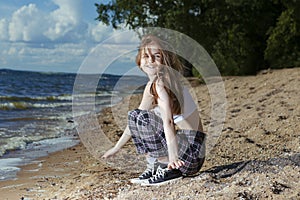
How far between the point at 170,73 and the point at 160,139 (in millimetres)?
553

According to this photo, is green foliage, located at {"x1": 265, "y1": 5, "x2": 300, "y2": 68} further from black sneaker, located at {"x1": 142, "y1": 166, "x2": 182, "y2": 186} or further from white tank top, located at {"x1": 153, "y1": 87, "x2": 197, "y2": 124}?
black sneaker, located at {"x1": 142, "y1": 166, "x2": 182, "y2": 186}

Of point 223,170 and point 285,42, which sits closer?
point 223,170

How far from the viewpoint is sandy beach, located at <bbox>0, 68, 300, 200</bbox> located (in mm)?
3465

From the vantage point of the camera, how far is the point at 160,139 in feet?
11.8

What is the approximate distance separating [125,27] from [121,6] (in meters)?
0.91

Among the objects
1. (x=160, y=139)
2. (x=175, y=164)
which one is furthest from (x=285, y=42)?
(x=175, y=164)

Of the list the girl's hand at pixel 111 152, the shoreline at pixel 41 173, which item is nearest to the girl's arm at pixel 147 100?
the girl's hand at pixel 111 152

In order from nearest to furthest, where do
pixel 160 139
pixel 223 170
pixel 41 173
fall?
pixel 160 139, pixel 223 170, pixel 41 173

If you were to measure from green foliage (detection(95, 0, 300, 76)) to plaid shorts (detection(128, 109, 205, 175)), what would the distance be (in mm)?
10209

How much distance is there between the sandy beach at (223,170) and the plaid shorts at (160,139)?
0.63ft

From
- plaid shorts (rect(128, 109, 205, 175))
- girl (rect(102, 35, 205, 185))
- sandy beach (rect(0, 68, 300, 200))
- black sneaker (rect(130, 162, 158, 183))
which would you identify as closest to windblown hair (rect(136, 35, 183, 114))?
girl (rect(102, 35, 205, 185))

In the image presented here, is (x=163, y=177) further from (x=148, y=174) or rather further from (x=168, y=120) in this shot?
(x=168, y=120)

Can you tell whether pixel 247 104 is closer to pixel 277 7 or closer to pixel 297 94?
pixel 297 94

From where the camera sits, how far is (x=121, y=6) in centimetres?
1508
